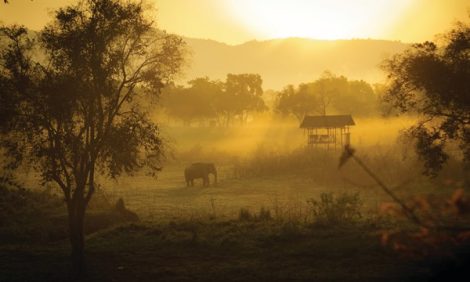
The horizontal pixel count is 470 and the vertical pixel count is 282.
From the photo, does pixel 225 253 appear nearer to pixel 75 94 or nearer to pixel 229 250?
pixel 229 250

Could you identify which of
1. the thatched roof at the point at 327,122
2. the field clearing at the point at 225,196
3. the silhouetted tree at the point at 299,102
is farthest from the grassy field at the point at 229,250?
the silhouetted tree at the point at 299,102

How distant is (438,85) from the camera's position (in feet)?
54.9

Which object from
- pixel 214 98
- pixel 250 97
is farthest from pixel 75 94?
pixel 250 97

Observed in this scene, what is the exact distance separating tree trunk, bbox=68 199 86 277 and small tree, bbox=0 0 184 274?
26mm

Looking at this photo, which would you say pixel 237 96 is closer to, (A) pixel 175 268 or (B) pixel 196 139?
(B) pixel 196 139

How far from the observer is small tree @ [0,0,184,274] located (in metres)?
13.7

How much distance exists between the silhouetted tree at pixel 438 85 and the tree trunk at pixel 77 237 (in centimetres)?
1099

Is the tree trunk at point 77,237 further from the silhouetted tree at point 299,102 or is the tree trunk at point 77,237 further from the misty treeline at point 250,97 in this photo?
the misty treeline at point 250,97

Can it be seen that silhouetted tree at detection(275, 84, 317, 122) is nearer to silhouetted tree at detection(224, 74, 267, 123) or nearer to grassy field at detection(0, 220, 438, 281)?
silhouetted tree at detection(224, 74, 267, 123)

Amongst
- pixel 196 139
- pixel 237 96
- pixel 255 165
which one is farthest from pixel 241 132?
pixel 255 165

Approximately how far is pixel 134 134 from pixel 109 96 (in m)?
1.26

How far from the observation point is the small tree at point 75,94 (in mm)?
13719

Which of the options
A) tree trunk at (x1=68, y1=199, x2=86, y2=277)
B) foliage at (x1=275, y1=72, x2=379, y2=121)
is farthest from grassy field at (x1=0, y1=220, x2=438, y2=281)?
foliage at (x1=275, y1=72, x2=379, y2=121)

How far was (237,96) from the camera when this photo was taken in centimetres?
11788
